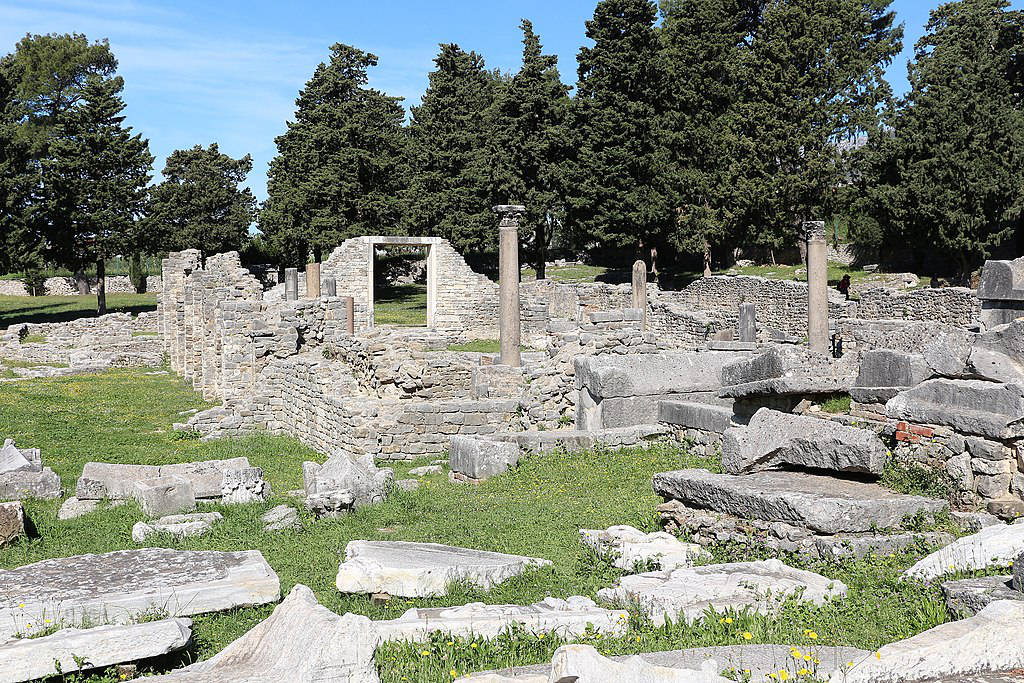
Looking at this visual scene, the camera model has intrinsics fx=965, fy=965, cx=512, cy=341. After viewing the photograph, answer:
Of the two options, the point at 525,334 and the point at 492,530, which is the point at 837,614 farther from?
the point at 525,334

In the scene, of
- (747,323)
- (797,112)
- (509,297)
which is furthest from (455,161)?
(509,297)

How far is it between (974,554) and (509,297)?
1234 cm

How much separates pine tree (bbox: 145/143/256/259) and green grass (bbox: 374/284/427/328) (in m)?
11.1

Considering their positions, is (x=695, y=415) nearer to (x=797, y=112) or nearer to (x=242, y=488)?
(x=242, y=488)

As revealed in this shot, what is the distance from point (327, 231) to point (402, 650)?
137ft

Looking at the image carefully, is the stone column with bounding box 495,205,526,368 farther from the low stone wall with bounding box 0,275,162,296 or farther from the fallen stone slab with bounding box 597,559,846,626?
the low stone wall with bounding box 0,275,162,296

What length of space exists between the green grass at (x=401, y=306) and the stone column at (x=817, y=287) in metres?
15.8

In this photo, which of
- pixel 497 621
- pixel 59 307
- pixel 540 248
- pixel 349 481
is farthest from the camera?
pixel 59 307

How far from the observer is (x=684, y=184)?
4169 cm

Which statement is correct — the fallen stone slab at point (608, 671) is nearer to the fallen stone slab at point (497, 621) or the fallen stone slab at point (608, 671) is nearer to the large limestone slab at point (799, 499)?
the fallen stone slab at point (497, 621)

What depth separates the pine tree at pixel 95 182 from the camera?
4141 cm

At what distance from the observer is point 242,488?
35.2ft

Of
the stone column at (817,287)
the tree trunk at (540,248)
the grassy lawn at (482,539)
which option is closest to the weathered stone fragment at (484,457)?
the grassy lawn at (482,539)

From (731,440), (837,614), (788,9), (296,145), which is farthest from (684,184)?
(837,614)
